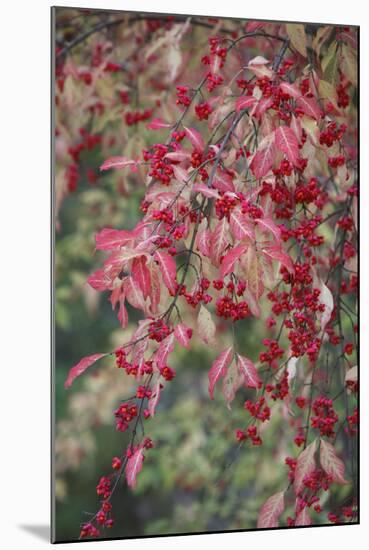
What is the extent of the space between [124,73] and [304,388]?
1.09 metres

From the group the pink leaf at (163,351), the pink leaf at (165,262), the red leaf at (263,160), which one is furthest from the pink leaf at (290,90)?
the pink leaf at (163,351)

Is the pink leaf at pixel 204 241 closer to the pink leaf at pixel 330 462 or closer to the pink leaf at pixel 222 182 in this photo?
the pink leaf at pixel 222 182

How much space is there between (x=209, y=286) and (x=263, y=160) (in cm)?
56

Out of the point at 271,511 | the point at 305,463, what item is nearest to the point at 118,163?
the point at 305,463

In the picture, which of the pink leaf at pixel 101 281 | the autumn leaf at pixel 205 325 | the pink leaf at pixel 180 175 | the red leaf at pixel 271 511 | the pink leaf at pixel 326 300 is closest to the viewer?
the pink leaf at pixel 101 281

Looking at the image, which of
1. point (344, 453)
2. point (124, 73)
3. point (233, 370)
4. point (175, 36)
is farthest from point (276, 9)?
point (344, 453)

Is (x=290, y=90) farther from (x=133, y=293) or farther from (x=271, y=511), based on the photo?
(x=271, y=511)

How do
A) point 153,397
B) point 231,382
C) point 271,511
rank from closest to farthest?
point 153,397
point 231,382
point 271,511

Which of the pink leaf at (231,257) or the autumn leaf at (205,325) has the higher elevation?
the pink leaf at (231,257)

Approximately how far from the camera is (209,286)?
288 centimetres

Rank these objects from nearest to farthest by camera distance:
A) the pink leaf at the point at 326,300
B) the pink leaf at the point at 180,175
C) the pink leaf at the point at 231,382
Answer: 1. the pink leaf at the point at 180,175
2. the pink leaf at the point at 231,382
3. the pink leaf at the point at 326,300

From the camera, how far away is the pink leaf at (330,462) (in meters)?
2.86

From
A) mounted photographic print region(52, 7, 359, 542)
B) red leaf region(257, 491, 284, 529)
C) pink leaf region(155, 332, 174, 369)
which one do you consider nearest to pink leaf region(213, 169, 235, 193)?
mounted photographic print region(52, 7, 359, 542)
